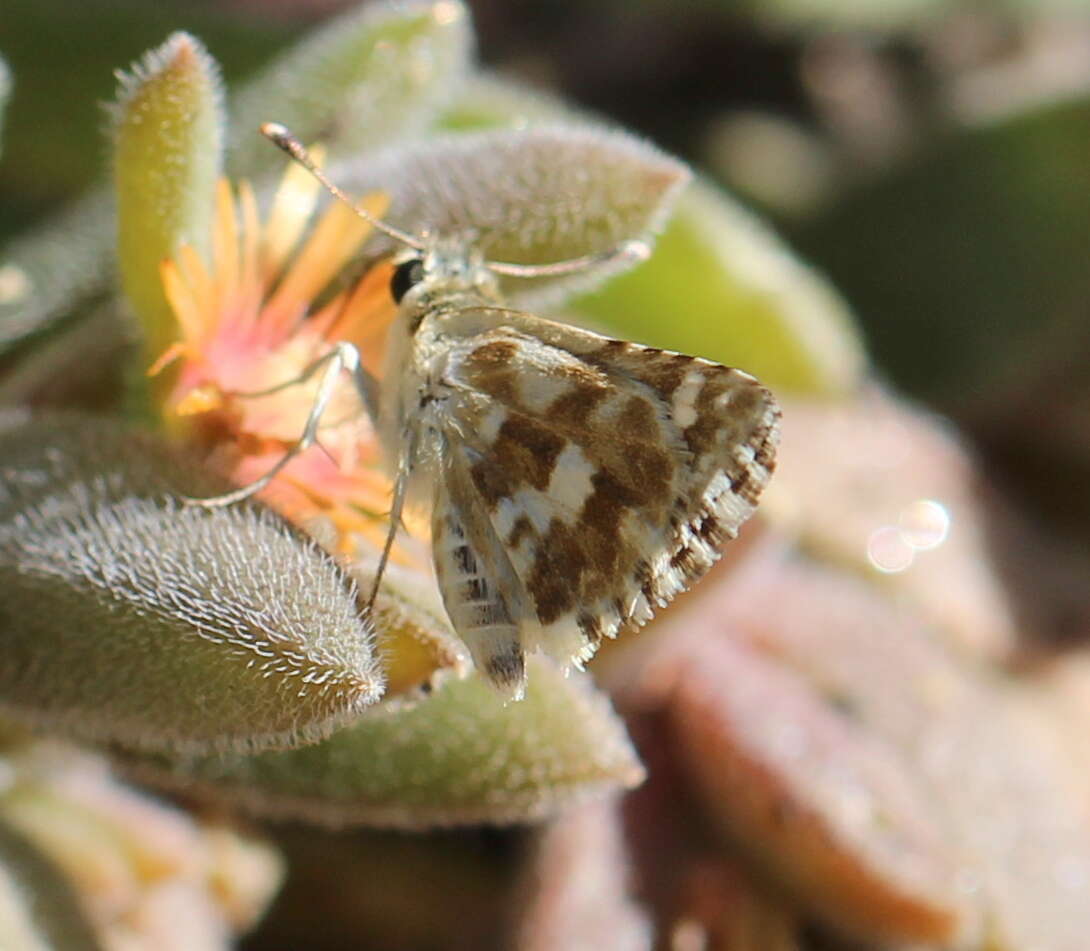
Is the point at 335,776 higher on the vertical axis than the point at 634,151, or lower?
lower

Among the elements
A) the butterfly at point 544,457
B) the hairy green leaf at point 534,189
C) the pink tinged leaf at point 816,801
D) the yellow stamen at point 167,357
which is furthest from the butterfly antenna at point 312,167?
the pink tinged leaf at point 816,801

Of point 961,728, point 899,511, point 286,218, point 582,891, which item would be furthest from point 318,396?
point 899,511

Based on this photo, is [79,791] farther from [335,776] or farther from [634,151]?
[634,151]

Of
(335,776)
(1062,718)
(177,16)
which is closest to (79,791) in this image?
(335,776)

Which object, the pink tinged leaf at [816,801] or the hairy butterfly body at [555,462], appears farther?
the pink tinged leaf at [816,801]

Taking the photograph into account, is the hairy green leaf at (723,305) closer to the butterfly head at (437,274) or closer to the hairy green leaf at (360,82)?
the hairy green leaf at (360,82)

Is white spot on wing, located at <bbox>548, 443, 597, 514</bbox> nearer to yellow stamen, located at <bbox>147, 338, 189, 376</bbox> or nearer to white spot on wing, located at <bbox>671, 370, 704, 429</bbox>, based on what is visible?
white spot on wing, located at <bbox>671, 370, 704, 429</bbox>
